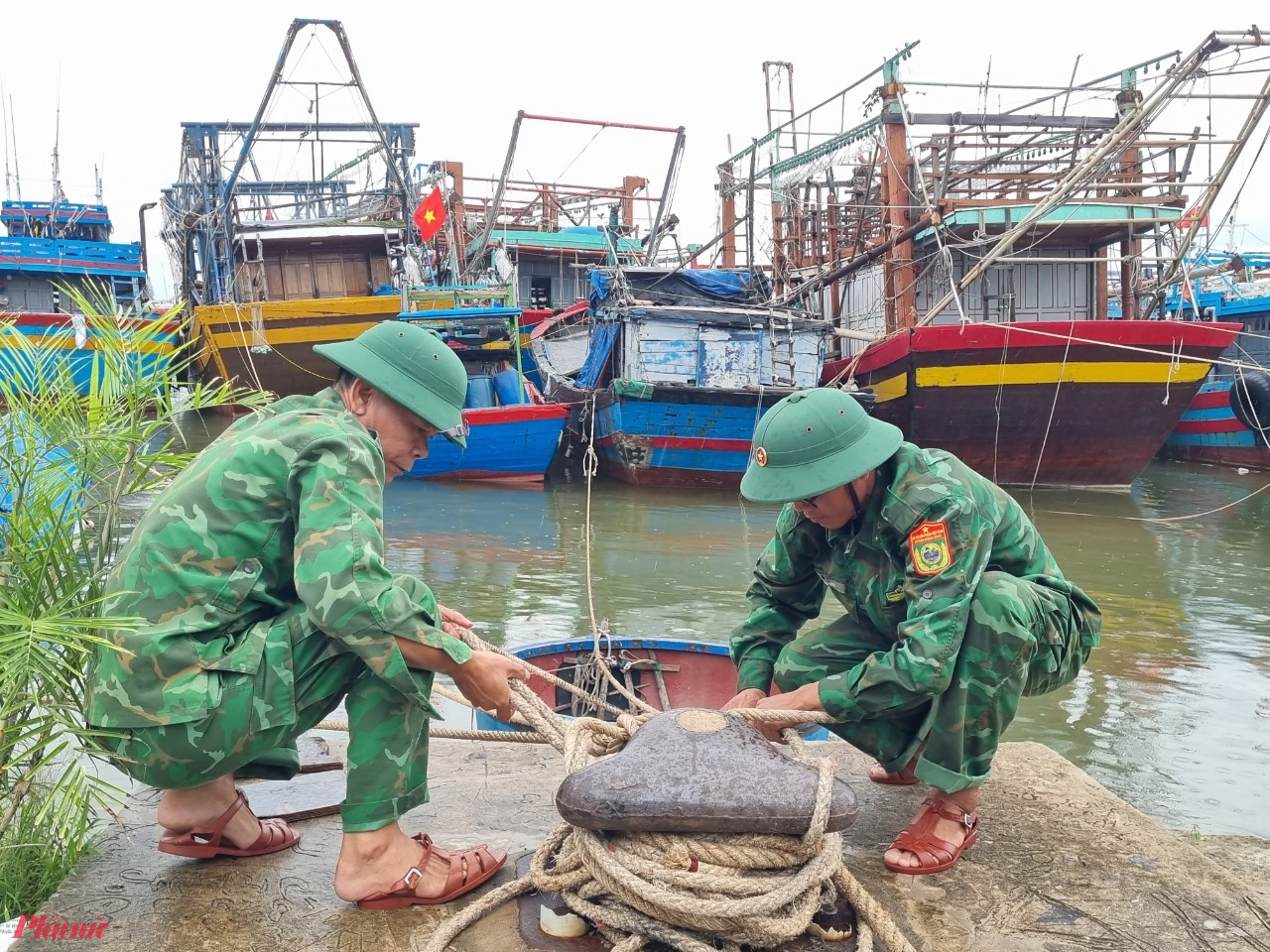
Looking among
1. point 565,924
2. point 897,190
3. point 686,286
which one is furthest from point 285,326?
point 565,924

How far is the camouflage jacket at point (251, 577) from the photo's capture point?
1883mm

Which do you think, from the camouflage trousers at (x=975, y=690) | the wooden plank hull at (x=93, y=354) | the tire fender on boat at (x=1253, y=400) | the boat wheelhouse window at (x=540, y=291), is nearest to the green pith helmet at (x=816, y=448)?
the camouflage trousers at (x=975, y=690)

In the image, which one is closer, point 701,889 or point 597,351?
point 701,889

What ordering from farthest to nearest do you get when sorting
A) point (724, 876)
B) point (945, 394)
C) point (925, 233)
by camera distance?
point (925, 233) → point (945, 394) → point (724, 876)

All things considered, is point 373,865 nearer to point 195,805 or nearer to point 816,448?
point 195,805

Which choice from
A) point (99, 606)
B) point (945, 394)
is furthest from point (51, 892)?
point (945, 394)

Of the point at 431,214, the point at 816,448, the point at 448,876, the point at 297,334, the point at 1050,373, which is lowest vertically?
the point at 448,876

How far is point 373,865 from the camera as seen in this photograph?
6.77 feet

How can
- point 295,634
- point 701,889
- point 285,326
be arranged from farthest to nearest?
point 285,326
point 295,634
point 701,889

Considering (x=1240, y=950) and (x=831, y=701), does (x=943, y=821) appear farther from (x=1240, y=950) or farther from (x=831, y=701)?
(x=1240, y=950)

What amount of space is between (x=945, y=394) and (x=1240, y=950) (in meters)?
12.4

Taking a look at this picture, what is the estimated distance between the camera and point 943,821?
7.81 ft

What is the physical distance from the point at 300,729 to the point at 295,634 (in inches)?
9.4

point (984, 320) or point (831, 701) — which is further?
point (984, 320)
